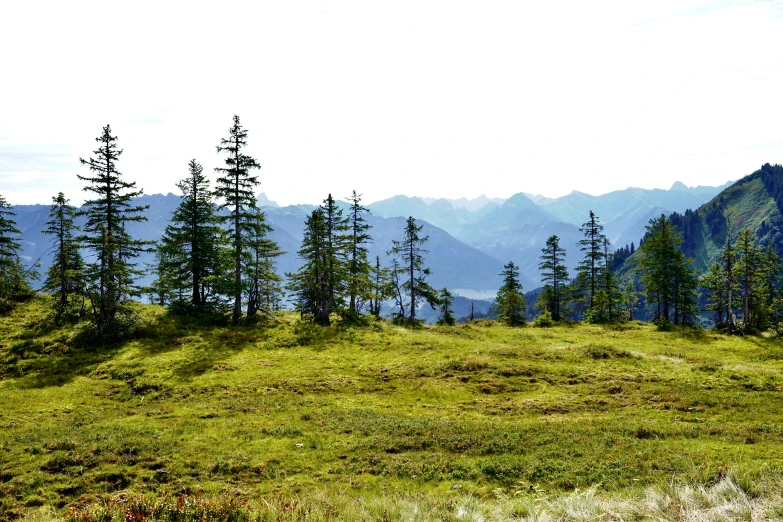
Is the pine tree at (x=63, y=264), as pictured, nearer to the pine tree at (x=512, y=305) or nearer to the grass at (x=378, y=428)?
the grass at (x=378, y=428)

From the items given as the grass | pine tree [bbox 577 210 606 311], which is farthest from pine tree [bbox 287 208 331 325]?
pine tree [bbox 577 210 606 311]

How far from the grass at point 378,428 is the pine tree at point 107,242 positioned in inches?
97.4

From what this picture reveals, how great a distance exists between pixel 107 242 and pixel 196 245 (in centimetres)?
958

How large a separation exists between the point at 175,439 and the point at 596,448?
14.3m

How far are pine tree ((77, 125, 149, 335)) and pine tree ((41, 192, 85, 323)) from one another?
110 inches

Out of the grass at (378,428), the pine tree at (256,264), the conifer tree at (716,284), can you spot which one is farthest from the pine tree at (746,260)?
the pine tree at (256,264)

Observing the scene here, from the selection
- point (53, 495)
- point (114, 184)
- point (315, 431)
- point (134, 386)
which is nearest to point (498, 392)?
point (315, 431)

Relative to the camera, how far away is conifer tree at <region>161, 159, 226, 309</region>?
36.3m

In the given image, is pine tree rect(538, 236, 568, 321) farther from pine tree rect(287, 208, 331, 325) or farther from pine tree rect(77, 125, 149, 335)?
pine tree rect(77, 125, 149, 335)

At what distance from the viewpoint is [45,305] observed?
3509 centimetres

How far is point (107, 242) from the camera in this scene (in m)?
27.4

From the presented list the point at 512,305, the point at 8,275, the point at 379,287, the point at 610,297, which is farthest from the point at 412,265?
the point at 8,275

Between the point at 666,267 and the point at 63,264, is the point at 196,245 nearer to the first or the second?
the point at 63,264

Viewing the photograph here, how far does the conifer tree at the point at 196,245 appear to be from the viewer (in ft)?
119
